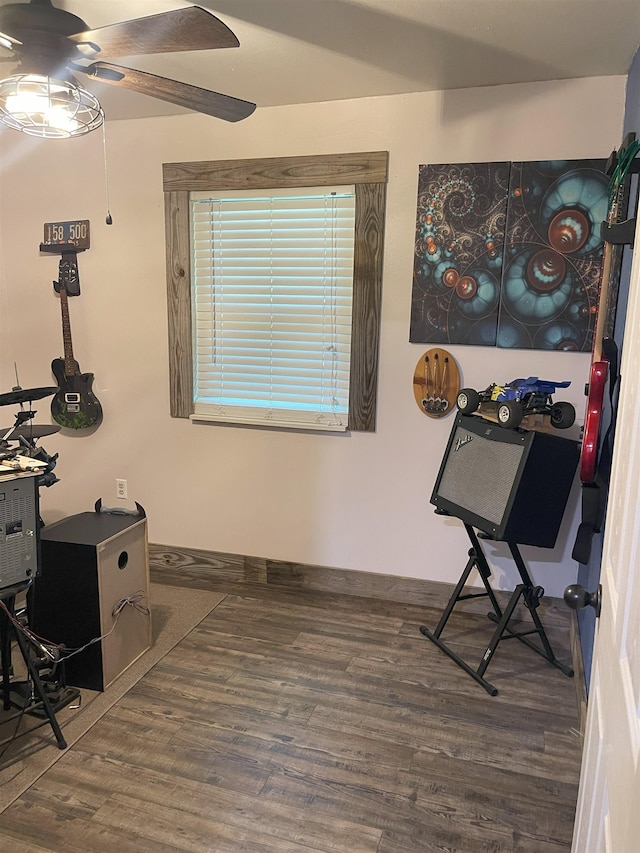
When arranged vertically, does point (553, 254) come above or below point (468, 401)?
above

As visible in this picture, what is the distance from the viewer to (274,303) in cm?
300

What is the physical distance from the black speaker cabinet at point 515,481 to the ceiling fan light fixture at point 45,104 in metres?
1.76

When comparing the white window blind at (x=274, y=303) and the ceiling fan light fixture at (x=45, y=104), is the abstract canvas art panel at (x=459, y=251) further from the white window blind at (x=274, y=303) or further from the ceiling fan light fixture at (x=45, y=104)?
the ceiling fan light fixture at (x=45, y=104)

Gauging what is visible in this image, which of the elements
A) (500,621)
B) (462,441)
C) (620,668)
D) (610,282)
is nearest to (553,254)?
(610,282)

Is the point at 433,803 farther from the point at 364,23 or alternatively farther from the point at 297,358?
the point at 364,23

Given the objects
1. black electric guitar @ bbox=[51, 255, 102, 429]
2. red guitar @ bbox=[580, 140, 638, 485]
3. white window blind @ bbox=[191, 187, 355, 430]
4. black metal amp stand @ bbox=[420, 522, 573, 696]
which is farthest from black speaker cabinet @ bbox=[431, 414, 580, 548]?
black electric guitar @ bbox=[51, 255, 102, 429]

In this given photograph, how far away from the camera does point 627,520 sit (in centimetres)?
100

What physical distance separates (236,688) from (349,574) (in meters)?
0.91

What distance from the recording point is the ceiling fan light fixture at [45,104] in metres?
1.62

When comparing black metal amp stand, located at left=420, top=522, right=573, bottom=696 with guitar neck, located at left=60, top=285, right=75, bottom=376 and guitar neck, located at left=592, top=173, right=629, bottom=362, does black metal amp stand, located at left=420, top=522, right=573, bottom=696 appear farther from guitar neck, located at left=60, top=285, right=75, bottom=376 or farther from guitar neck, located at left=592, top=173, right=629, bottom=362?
guitar neck, located at left=60, top=285, right=75, bottom=376

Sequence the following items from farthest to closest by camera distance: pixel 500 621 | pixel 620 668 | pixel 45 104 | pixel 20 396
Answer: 1. pixel 500 621
2. pixel 20 396
3. pixel 45 104
4. pixel 620 668

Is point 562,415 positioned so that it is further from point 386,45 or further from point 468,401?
point 386,45

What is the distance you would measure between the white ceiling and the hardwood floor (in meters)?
2.33

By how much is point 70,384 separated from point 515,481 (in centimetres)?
241
